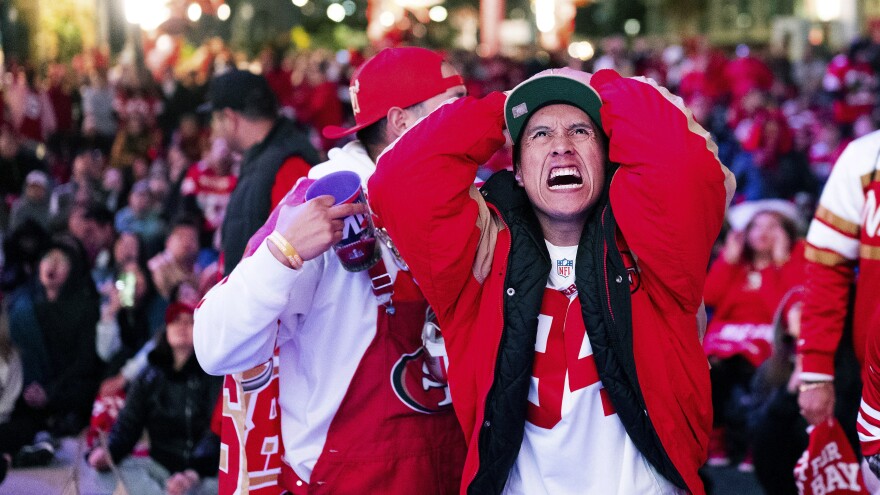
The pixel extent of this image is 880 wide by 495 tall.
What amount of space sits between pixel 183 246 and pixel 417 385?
602 cm

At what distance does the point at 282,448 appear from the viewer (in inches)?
126

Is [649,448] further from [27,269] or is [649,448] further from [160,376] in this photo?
[27,269]

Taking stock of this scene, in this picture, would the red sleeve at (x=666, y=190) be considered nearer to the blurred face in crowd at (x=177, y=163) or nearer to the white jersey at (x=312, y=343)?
the white jersey at (x=312, y=343)

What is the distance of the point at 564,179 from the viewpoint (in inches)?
111

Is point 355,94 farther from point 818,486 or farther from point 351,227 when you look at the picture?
point 818,486

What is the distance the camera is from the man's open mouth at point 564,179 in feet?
9.18

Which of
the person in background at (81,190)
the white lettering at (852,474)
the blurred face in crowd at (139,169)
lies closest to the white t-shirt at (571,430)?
the white lettering at (852,474)

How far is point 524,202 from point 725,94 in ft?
55.0

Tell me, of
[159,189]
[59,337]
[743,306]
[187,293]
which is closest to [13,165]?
[159,189]

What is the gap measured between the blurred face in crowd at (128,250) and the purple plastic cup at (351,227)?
6828 mm

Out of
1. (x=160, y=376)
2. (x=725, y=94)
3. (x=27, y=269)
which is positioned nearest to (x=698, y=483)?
(x=160, y=376)

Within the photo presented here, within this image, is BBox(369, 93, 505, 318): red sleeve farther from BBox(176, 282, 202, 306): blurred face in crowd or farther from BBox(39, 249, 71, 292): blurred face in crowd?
BBox(39, 249, 71, 292): blurred face in crowd

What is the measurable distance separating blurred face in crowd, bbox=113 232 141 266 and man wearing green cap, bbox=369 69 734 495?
7.08 m

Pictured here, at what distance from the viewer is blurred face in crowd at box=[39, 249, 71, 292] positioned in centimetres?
841
